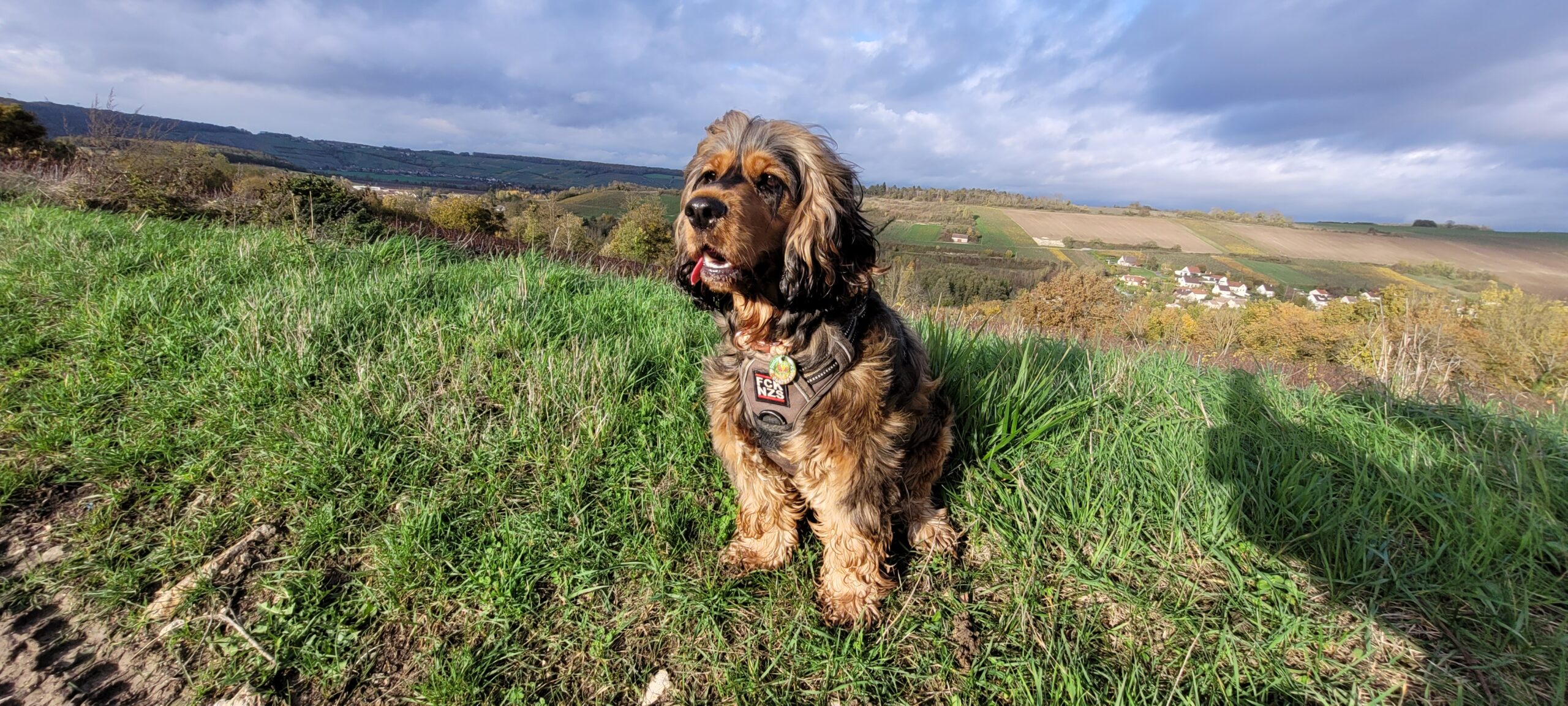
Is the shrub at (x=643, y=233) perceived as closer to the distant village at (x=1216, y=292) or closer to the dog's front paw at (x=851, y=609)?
the dog's front paw at (x=851, y=609)

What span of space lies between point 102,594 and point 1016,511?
4.32 m

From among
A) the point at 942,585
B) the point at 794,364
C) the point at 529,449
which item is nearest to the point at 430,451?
the point at 529,449

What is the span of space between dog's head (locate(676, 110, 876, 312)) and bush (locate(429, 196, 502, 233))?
120 feet

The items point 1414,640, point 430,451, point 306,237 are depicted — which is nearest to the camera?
point 1414,640

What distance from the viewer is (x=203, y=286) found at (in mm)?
4910

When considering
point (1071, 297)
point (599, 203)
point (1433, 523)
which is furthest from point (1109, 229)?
point (1433, 523)

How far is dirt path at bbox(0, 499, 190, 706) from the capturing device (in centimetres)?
223

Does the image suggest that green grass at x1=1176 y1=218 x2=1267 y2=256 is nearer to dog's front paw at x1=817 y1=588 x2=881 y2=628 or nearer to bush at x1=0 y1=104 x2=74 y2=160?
dog's front paw at x1=817 y1=588 x2=881 y2=628

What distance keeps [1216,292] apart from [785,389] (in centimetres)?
4886

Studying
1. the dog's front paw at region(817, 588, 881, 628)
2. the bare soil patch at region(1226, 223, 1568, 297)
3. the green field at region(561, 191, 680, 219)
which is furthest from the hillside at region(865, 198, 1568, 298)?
the dog's front paw at region(817, 588, 881, 628)

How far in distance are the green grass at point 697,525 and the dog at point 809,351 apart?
1.34 feet

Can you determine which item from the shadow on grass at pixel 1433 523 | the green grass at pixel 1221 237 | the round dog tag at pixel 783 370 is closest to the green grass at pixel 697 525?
the shadow on grass at pixel 1433 523

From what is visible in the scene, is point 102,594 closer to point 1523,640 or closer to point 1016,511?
point 1016,511

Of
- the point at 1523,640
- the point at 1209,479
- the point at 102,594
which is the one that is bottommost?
the point at 102,594
